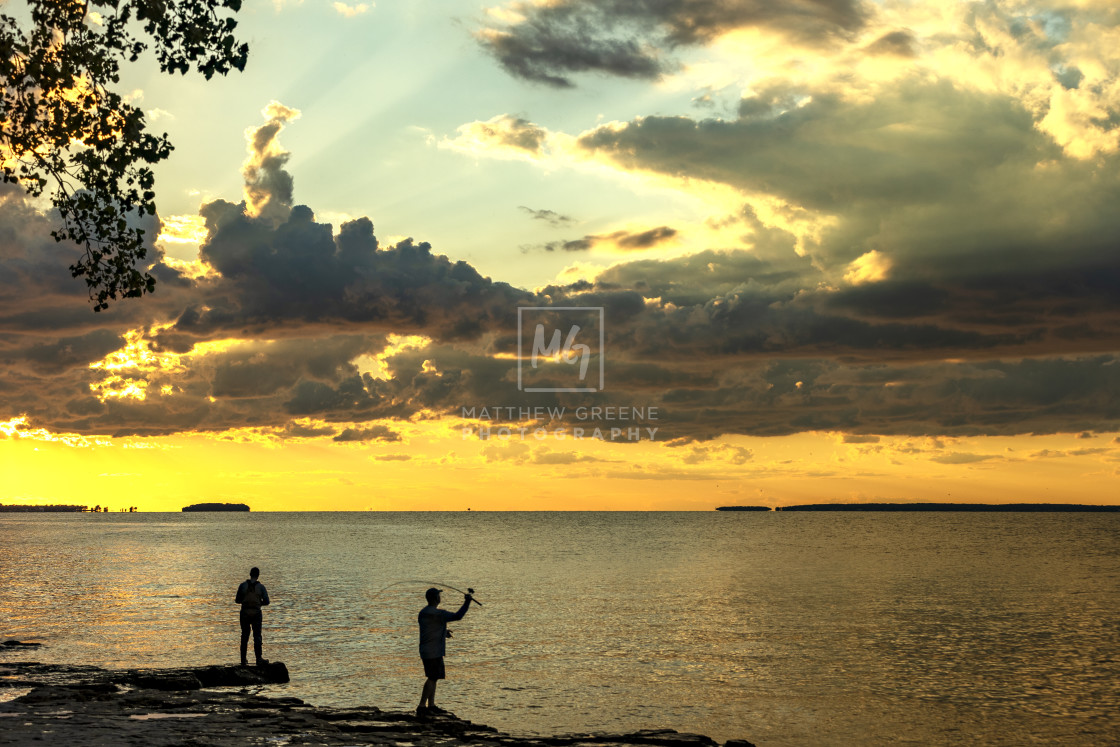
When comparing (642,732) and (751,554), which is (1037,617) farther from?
(751,554)

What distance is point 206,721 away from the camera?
2027 cm

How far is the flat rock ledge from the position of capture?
59.7ft

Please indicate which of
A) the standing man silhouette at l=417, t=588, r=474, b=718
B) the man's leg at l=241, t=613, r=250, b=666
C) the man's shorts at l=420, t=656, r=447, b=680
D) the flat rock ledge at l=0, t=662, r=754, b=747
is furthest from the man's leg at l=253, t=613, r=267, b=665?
the standing man silhouette at l=417, t=588, r=474, b=718

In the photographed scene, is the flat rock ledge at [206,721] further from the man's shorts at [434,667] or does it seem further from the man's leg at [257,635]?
the man's shorts at [434,667]

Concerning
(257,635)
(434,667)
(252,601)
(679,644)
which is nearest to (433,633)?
(434,667)

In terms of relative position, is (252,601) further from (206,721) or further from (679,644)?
(679,644)

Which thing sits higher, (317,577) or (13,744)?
(13,744)

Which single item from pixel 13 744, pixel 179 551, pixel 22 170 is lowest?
pixel 179 551

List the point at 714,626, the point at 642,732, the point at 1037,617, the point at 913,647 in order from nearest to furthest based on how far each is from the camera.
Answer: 1. the point at 642,732
2. the point at 913,647
3. the point at 714,626
4. the point at 1037,617

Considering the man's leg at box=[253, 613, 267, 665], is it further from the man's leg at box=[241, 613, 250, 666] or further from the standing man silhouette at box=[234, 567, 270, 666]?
the man's leg at box=[241, 613, 250, 666]

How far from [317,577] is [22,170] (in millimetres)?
69725

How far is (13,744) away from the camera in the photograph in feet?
54.2

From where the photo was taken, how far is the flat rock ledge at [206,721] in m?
18.2

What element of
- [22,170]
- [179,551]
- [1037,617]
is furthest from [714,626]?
[179,551]
